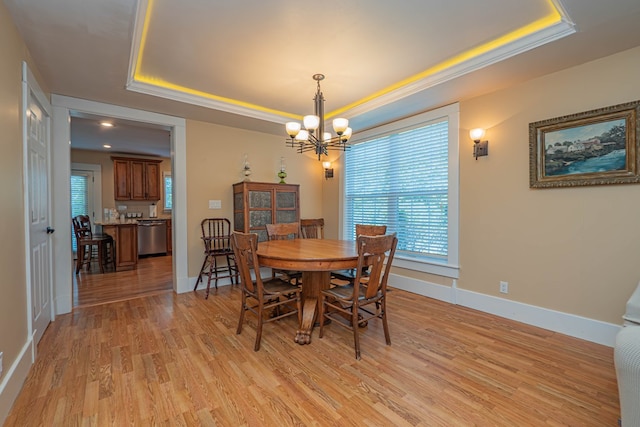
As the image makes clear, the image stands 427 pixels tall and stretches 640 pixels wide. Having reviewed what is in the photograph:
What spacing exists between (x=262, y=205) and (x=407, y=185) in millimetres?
2069

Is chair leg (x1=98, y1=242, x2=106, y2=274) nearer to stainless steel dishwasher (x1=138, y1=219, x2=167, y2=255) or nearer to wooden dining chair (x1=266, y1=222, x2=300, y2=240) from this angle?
stainless steel dishwasher (x1=138, y1=219, x2=167, y2=255)

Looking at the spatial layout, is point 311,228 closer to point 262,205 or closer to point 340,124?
point 262,205

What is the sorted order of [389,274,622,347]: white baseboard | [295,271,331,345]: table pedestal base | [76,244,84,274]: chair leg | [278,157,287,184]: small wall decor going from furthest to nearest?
[76,244,84,274]: chair leg, [278,157,287,184]: small wall decor, [295,271,331,345]: table pedestal base, [389,274,622,347]: white baseboard

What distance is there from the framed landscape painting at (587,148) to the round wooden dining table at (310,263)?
1.91m

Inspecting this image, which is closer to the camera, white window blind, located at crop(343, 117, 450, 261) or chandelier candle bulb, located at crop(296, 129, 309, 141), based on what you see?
chandelier candle bulb, located at crop(296, 129, 309, 141)

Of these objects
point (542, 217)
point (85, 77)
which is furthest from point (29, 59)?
point (542, 217)

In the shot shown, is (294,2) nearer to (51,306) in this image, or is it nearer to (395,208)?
(395,208)

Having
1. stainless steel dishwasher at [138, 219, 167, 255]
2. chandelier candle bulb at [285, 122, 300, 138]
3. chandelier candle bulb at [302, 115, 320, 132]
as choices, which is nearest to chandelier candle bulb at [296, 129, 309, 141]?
chandelier candle bulb at [285, 122, 300, 138]

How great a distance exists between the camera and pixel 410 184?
390 centimetres

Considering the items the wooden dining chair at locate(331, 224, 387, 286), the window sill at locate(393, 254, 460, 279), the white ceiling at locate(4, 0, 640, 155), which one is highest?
the white ceiling at locate(4, 0, 640, 155)

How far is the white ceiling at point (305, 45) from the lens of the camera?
1938 mm

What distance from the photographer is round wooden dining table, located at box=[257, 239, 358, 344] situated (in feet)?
7.45

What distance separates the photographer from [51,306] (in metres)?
2.94

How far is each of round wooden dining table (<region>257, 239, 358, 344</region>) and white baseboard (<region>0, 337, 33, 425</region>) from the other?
61.8 inches
